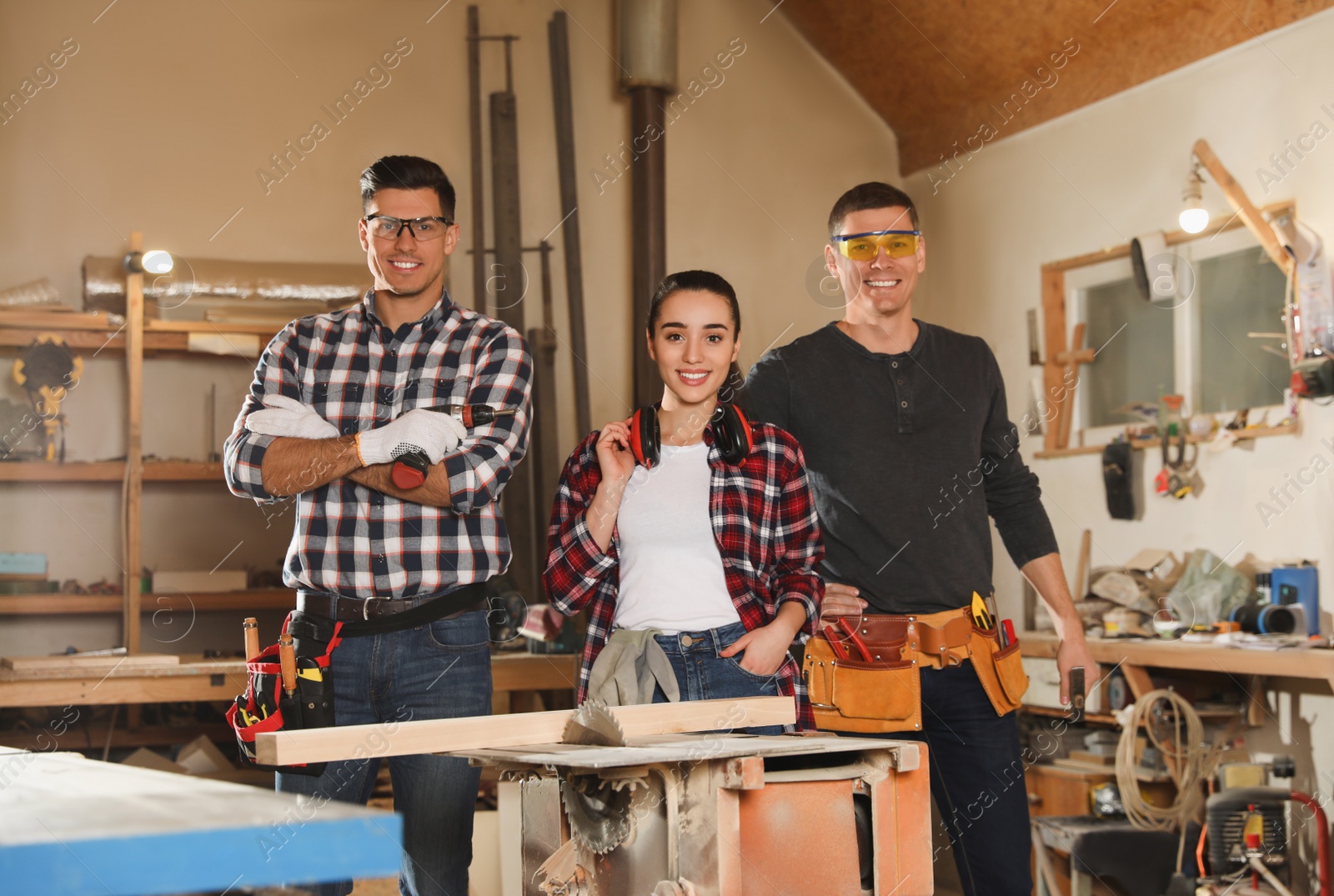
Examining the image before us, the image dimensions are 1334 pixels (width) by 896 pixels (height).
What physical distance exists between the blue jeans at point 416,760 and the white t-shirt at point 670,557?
1.09 feet

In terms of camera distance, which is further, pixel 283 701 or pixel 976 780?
pixel 976 780

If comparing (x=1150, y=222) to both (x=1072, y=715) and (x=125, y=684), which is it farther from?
(x=125, y=684)

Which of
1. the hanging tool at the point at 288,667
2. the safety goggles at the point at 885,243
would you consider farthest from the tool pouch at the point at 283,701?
the safety goggles at the point at 885,243

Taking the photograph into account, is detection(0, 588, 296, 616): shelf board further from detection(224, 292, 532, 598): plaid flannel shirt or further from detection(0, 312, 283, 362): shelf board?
detection(224, 292, 532, 598): plaid flannel shirt

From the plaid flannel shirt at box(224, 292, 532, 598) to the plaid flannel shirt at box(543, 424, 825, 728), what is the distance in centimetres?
13

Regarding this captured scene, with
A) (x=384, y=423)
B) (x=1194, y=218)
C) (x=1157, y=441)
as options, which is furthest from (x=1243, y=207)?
(x=384, y=423)

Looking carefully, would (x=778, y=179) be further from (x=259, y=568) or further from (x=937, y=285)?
(x=259, y=568)

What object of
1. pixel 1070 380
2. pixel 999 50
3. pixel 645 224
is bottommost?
pixel 1070 380

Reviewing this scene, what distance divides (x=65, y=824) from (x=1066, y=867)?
13.2ft

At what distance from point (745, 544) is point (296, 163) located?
3.73m

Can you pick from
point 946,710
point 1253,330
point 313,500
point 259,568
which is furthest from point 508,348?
point 1253,330

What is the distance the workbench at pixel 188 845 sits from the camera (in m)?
0.81

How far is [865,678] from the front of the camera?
7.91ft

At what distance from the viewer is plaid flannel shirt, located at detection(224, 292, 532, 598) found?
7.28ft
